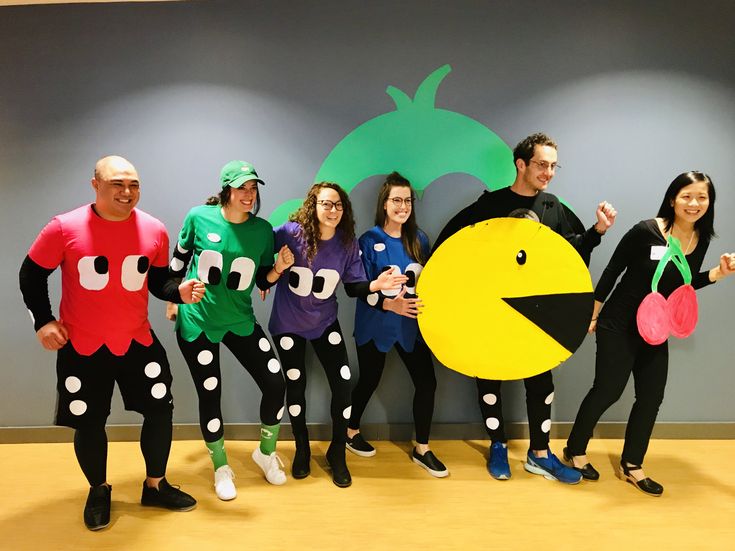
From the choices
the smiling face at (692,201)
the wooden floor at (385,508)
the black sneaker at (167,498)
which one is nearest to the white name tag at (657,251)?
the smiling face at (692,201)

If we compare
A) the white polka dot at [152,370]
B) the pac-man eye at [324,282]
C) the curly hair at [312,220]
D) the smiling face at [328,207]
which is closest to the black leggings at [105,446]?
the white polka dot at [152,370]

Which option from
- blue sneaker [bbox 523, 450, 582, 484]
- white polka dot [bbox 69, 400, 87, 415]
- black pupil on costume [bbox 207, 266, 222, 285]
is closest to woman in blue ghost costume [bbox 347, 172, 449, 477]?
blue sneaker [bbox 523, 450, 582, 484]

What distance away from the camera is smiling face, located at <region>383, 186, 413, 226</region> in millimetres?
2355

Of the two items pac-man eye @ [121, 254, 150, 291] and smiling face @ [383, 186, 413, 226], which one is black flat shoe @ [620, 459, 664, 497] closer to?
smiling face @ [383, 186, 413, 226]

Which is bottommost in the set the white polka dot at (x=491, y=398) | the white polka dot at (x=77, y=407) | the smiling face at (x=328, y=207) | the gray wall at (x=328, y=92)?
the white polka dot at (x=491, y=398)

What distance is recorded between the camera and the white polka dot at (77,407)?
188 centimetres

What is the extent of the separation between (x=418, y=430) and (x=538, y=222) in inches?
47.7

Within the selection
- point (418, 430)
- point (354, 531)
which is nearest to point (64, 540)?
point (354, 531)

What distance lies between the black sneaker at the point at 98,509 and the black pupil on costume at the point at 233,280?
1005 mm


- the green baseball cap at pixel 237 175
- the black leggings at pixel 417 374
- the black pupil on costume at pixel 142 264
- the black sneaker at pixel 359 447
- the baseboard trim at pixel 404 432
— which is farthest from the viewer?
the baseboard trim at pixel 404 432

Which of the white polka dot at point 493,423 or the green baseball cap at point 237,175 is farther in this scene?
the white polka dot at point 493,423

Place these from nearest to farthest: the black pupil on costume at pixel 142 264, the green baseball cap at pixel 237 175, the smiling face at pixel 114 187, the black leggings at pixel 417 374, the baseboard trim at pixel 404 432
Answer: the smiling face at pixel 114 187
the black pupil on costume at pixel 142 264
the green baseball cap at pixel 237 175
the black leggings at pixel 417 374
the baseboard trim at pixel 404 432

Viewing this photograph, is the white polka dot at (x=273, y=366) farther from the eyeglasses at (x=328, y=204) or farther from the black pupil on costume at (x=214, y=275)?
the eyeglasses at (x=328, y=204)

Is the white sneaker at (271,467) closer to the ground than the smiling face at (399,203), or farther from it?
closer to the ground
